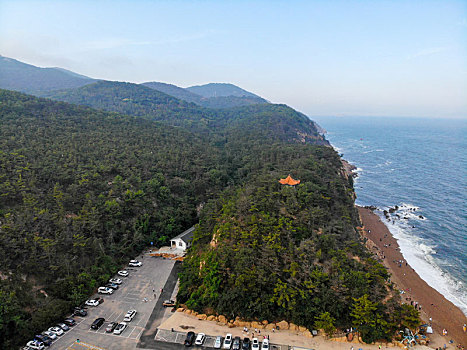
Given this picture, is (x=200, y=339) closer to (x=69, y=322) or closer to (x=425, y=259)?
(x=69, y=322)

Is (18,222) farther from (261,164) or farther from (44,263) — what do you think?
(261,164)

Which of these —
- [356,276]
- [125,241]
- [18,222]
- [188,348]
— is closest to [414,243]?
[356,276]

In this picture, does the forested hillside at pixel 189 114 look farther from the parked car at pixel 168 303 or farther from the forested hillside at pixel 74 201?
the parked car at pixel 168 303

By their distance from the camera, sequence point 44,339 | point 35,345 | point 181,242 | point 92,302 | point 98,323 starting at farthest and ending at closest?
1. point 181,242
2. point 92,302
3. point 98,323
4. point 44,339
5. point 35,345

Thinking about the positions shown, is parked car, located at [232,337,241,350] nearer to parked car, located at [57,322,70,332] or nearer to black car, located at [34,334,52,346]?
parked car, located at [57,322,70,332]

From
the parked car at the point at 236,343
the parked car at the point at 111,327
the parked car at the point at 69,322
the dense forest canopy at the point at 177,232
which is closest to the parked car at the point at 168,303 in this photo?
the dense forest canopy at the point at 177,232

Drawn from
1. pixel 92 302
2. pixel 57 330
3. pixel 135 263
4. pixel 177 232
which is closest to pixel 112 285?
pixel 92 302

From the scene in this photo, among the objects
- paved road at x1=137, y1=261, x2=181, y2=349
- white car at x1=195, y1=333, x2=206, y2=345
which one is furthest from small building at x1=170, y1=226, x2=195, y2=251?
white car at x1=195, y1=333, x2=206, y2=345
